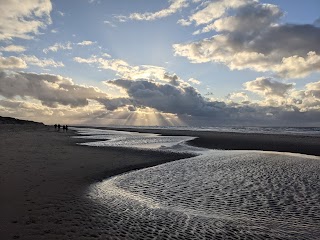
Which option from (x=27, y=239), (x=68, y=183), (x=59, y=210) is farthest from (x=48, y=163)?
(x=27, y=239)

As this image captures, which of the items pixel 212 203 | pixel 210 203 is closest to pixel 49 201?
pixel 210 203

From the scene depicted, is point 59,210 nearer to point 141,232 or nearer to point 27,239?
point 27,239

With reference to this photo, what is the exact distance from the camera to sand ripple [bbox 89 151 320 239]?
10367 mm

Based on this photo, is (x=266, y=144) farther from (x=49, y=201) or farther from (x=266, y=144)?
(x=49, y=201)

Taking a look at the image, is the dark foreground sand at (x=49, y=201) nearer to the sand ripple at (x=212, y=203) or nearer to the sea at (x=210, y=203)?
the sea at (x=210, y=203)

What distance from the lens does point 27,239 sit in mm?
8914

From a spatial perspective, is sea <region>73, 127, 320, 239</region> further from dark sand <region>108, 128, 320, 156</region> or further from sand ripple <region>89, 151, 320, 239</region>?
dark sand <region>108, 128, 320, 156</region>

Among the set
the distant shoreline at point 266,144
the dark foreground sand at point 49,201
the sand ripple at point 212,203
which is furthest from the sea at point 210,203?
the distant shoreline at point 266,144

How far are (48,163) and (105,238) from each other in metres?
17.7

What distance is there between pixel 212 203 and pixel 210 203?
0.33ft

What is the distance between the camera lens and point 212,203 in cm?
1434

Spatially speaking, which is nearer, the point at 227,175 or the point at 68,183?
the point at 68,183

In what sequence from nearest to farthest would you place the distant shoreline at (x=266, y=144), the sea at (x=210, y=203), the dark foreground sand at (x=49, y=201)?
the dark foreground sand at (x=49, y=201) → the sea at (x=210, y=203) → the distant shoreline at (x=266, y=144)

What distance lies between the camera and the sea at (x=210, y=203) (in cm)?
1036
